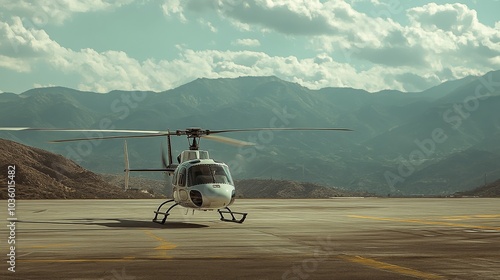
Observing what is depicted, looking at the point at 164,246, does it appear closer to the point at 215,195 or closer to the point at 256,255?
the point at 256,255

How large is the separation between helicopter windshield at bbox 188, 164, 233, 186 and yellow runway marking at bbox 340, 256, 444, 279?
14646 mm

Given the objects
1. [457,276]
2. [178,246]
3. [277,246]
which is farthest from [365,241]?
[457,276]

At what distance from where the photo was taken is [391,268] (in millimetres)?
14133

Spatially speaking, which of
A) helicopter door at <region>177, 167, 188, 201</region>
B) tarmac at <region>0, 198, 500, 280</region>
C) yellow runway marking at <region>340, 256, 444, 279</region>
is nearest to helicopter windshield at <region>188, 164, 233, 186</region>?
helicopter door at <region>177, 167, 188, 201</region>

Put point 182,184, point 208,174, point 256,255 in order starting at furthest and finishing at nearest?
1. point 182,184
2. point 208,174
3. point 256,255

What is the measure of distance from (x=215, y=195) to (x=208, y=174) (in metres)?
1.15

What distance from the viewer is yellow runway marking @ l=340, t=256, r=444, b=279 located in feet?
42.8

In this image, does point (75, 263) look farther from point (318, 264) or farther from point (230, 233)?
point (230, 233)

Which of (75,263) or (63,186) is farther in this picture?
(63,186)

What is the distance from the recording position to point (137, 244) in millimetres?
20453

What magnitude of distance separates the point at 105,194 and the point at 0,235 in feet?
346

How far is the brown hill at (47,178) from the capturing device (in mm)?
114062

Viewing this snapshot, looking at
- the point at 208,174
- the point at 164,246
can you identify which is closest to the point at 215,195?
the point at 208,174

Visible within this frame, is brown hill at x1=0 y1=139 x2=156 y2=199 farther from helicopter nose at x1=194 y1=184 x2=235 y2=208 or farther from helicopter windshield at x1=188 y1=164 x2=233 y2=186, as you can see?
helicopter nose at x1=194 y1=184 x2=235 y2=208
